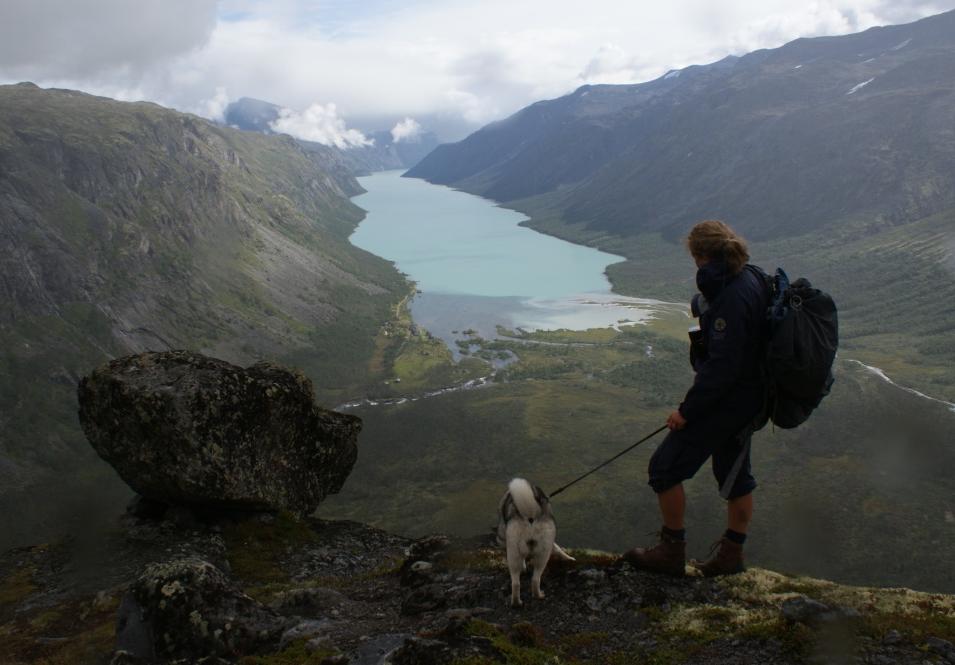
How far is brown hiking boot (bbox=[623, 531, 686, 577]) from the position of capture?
10.7 metres

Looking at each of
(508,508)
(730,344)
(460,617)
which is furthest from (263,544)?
(730,344)

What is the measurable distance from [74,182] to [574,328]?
120m

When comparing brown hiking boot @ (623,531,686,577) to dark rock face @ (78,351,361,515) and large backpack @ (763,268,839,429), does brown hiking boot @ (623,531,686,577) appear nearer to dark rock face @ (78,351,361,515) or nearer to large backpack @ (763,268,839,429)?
large backpack @ (763,268,839,429)

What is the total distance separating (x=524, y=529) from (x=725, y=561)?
3524 millimetres

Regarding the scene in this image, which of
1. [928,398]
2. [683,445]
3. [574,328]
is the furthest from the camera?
[574,328]

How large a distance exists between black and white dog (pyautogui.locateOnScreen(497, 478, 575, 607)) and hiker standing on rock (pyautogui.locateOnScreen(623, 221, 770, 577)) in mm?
1844

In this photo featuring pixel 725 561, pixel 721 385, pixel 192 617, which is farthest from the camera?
pixel 192 617

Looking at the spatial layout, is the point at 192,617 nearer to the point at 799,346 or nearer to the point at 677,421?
the point at 677,421

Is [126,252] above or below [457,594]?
above

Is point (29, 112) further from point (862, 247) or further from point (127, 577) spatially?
point (862, 247)

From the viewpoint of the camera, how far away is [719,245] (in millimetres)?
9266

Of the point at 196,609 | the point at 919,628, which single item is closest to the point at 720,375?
the point at 919,628

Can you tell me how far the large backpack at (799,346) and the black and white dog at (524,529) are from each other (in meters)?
3.90

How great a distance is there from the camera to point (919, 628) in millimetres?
8453
